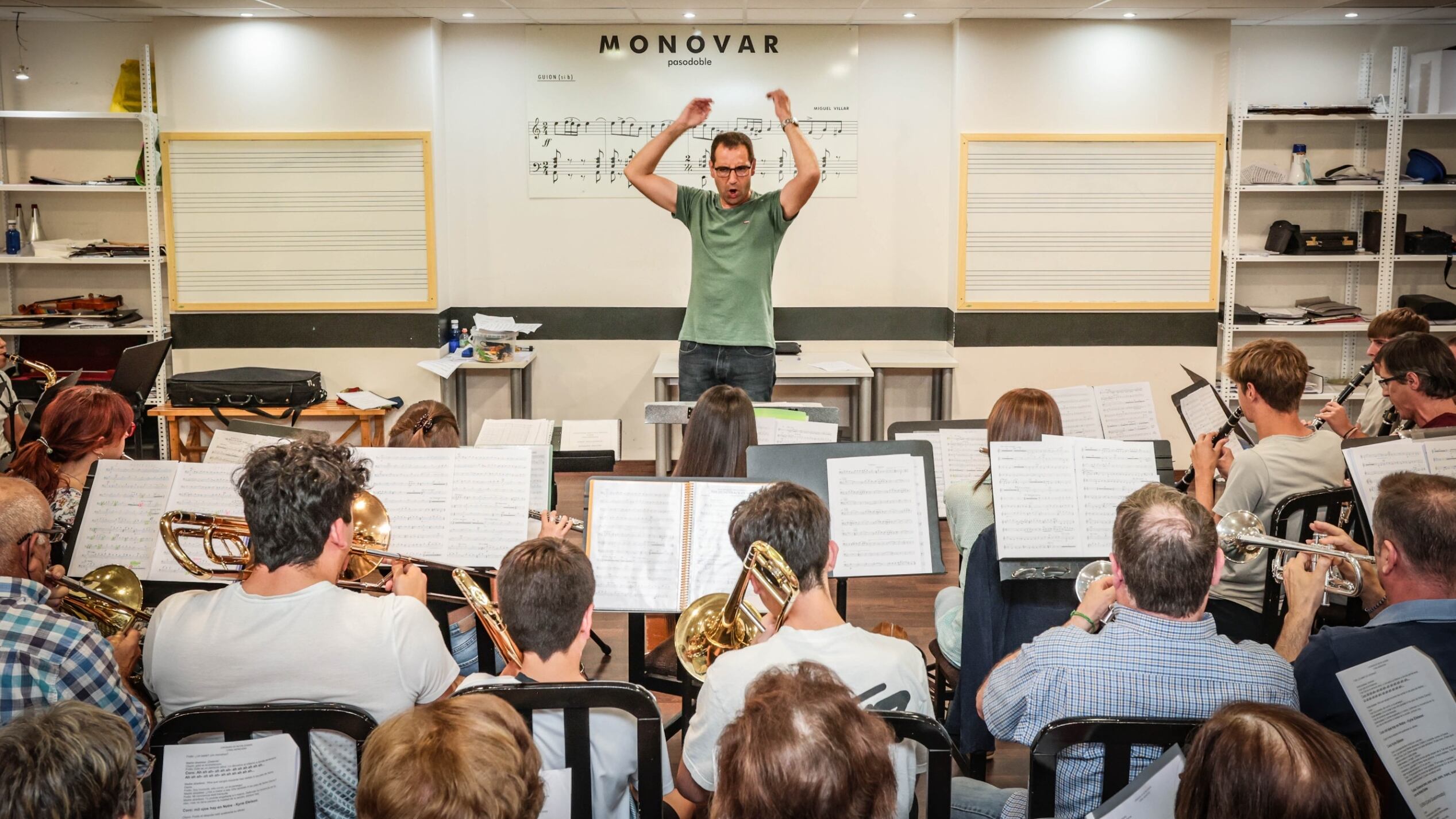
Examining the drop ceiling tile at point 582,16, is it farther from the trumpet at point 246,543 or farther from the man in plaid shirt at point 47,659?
the man in plaid shirt at point 47,659

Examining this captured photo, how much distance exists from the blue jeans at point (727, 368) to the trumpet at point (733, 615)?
6.86ft

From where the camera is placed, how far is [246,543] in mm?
2936

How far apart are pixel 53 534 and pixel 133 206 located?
4.56m

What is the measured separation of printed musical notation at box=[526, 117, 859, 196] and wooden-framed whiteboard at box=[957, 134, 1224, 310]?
0.75m

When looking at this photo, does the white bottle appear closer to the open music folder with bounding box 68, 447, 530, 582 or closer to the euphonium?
the open music folder with bounding box 68, 447, 530, 582

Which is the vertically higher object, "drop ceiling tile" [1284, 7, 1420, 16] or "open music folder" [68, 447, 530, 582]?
"drop ceiling tile" [1284, 7, 1420, 16]

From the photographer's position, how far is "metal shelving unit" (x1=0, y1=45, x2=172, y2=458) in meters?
6.36

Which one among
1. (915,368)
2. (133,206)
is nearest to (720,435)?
(915,368)

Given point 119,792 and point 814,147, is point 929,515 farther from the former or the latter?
point 814,147

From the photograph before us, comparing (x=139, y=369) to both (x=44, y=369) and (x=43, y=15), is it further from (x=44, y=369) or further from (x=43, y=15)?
(x=43, y=15)

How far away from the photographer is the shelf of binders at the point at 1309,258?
654 cm

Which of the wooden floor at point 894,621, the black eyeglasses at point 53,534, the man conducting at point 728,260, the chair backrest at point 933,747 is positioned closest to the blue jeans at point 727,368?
the man conducting at point 728,260

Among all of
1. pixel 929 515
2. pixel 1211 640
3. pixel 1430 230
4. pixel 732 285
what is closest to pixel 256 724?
pixel 1211 640

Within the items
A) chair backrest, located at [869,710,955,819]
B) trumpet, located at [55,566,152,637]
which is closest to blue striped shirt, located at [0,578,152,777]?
trumpet, located at [55,566,152,637]
